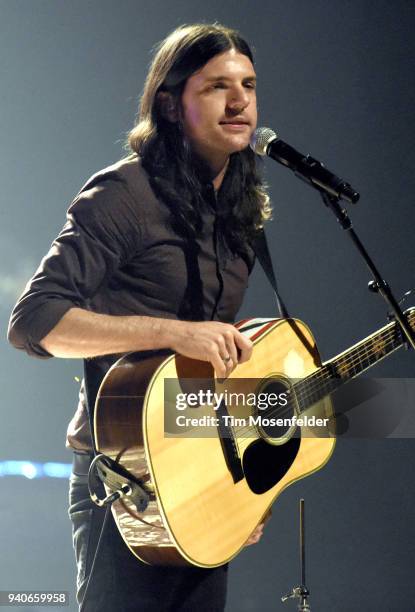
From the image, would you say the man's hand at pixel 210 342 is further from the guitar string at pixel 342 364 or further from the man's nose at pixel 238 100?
the man's nose at pixel 238 100

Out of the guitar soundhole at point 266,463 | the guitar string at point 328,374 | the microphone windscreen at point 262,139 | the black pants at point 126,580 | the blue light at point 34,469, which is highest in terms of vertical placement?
the blue light at point 34,469

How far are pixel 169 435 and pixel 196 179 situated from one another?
2.26 ft

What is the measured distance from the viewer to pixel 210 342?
1599 mm

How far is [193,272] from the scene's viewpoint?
184 centimetres

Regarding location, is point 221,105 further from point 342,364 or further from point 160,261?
point 342,364

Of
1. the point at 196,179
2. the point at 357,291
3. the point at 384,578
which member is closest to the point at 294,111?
the point at 357,291

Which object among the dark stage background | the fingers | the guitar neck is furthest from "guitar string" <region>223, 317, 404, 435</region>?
the dark stage background

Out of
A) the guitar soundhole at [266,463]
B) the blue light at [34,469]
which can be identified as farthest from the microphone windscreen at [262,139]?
the blue light at [34,469]

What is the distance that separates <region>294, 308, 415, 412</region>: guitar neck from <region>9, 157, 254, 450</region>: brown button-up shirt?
26cm

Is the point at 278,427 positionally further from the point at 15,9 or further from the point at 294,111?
the point at 15,9

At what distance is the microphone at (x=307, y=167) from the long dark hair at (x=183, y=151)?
21cm

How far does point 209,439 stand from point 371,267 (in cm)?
49

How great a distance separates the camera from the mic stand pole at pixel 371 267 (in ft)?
5.53

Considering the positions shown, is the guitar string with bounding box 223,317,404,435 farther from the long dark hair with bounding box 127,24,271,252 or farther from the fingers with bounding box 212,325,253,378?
the long dark hair with bounding box 127,24,271,252
